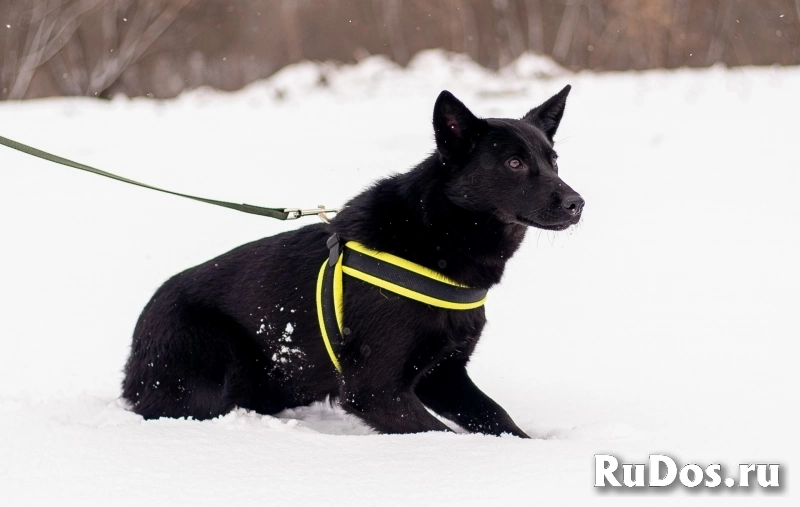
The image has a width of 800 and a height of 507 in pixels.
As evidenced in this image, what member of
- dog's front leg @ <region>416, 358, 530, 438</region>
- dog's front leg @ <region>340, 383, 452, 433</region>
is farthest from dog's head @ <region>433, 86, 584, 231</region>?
dog's front leg @ <region>340, 383, 452, 433</region>

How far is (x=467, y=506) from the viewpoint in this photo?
2197 millimetres

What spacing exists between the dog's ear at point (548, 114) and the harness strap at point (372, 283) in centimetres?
74

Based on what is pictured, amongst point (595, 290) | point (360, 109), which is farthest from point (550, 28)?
point (595, 290)

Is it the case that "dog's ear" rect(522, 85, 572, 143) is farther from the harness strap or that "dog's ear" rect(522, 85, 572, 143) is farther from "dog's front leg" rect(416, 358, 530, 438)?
"dog's front leg" rect(416, 358, 530, 438)

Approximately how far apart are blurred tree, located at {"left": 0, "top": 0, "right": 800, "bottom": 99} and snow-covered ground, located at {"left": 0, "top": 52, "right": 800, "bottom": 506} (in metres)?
0.80

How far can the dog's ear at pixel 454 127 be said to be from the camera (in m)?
2.99

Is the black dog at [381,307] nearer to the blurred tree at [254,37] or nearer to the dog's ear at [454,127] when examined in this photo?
the dog's ear at [454,127]

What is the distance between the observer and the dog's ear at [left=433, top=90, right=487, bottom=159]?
299 cm

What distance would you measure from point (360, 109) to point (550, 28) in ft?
11.2

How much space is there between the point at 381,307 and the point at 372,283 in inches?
3.7

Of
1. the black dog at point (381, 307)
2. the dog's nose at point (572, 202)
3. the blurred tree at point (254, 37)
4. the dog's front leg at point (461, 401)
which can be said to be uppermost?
the blurred tree at point (254, 37)

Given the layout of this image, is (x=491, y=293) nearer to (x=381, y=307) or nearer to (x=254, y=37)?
(x=381, y=307)

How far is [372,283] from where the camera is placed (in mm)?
3020

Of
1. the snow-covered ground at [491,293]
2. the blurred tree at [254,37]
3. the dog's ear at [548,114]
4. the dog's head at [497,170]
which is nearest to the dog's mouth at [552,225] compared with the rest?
the dog's head at [497,170]
